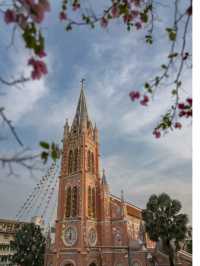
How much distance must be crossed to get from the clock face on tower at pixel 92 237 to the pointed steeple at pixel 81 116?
8138mm

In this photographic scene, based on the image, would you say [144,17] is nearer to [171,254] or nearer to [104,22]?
[104,22]

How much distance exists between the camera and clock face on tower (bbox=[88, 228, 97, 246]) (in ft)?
52.5

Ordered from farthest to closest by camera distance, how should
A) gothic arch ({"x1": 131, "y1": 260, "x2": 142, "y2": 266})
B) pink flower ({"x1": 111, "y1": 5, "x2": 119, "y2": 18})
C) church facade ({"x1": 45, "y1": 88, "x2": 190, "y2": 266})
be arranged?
church facade ({"x1": 45, "y1": 88, "x2": 190, "y2": 266}) < gothic arch ({"x1": 131, "y1": 260, "x2": 142, "y2": 266}) < pink flower ({"x1": 111, "y1": 5, "x2": 119, "y2": 18})

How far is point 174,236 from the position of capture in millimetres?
12711

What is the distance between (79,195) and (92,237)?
2.93 m

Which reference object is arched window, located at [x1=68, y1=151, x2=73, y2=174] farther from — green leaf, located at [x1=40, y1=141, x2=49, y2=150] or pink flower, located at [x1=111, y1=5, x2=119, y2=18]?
green leaf, located at [x1=40, y1=141, x2=49, y2=150]

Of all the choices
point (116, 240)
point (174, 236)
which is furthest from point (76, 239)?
point (174, 236)

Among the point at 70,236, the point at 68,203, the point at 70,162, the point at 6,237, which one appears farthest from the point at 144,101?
the point at 6,237

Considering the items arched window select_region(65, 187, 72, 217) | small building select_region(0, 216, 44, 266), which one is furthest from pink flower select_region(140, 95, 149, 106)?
small building select_region(0, 216, 44, 266)

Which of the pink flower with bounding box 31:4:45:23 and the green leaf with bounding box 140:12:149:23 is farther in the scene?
the green leaf with bounding box 140:12:149:23

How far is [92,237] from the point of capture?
16.3m

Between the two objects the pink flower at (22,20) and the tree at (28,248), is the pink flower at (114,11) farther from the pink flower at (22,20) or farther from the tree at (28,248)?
the tree at (28,248)

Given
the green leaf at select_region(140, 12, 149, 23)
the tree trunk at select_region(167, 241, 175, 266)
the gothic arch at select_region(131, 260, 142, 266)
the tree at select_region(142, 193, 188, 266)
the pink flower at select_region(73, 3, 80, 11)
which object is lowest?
the gothic arch at select_region(131, 260, 142, 266)
